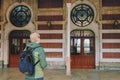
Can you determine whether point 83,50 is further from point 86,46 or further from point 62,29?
point 62,29

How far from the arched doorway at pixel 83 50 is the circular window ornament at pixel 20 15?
3229mm

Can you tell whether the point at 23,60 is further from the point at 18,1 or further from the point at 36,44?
the point at 18,1

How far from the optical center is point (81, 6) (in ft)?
64.5

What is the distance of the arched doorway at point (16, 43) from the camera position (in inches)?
790

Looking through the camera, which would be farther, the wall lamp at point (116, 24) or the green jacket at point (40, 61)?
the wall lamp at point (116, 24)

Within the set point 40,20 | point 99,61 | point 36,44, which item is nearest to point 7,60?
point 40,20

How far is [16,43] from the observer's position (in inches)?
795

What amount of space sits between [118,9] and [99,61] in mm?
3601

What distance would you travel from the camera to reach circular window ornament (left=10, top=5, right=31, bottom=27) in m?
19.9

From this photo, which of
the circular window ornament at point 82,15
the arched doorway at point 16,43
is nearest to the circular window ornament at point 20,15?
the arched doorway at point 16,43

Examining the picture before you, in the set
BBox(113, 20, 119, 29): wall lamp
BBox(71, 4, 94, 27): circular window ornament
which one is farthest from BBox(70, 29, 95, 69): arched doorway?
BBox(113, 20, 119, 29): wall lamp

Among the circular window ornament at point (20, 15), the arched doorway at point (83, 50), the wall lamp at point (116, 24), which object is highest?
the circular window ornament at point (20, 15)

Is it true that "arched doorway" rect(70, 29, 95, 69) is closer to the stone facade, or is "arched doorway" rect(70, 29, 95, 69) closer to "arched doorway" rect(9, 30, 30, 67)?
the stone facade

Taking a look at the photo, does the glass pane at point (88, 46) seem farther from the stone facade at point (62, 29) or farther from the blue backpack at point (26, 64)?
the blue backpack at point (26, 64)
